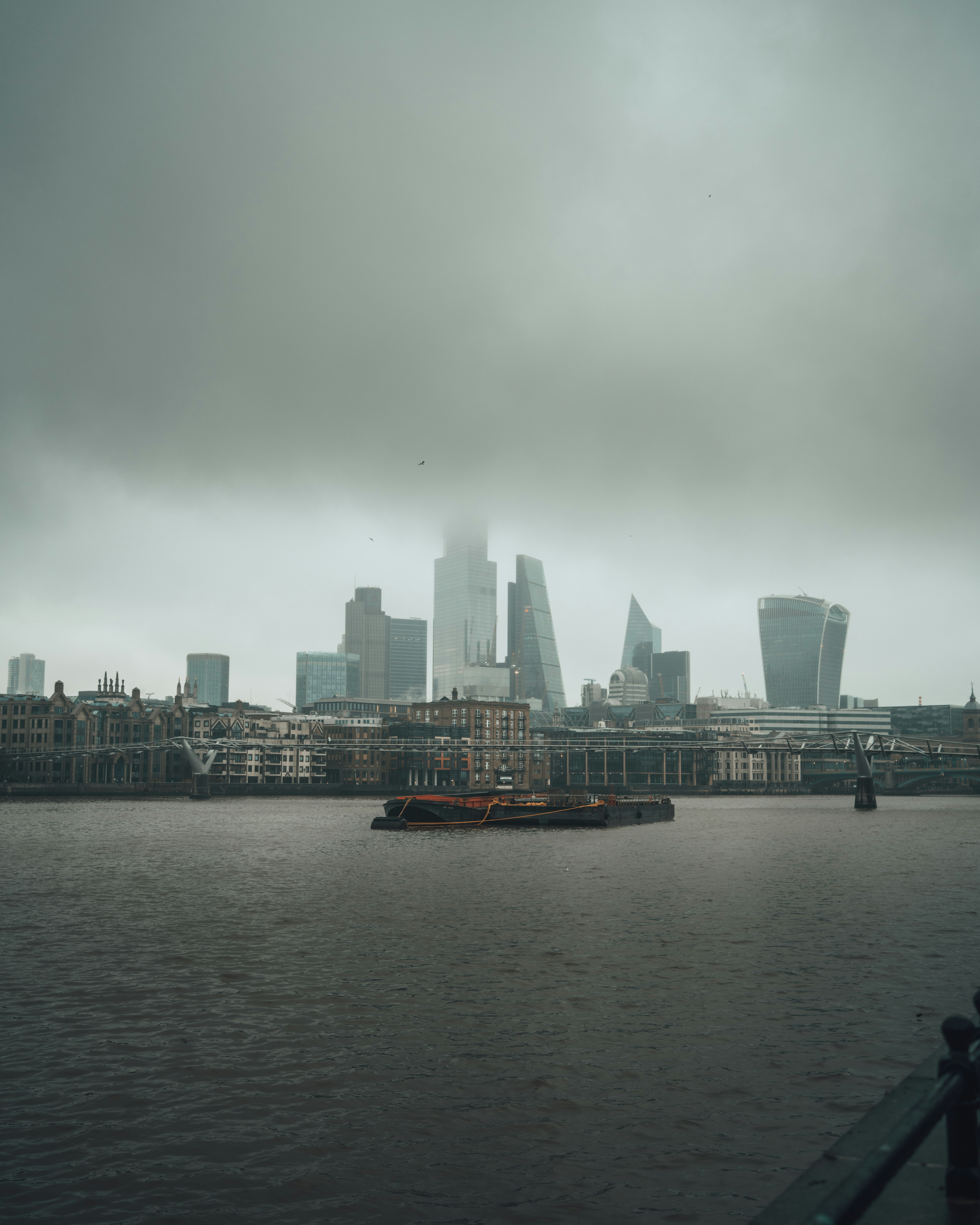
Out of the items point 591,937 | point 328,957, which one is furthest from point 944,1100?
point 591,937

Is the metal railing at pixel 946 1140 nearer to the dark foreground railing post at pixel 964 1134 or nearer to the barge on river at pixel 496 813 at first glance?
the dark foreground railing post at pixel 964 1134

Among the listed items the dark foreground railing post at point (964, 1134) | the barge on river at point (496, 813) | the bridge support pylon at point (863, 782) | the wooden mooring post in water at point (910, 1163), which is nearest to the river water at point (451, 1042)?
the wooden mooring post in water at point (910, 1163)

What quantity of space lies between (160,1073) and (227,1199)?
609cm

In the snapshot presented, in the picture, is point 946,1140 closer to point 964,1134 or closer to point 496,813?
point 964,1134

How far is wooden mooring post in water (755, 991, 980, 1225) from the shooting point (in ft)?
18.0

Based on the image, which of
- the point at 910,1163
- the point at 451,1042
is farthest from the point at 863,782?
the point at 910,1163

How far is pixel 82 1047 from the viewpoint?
69.5ft

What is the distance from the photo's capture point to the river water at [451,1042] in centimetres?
1442

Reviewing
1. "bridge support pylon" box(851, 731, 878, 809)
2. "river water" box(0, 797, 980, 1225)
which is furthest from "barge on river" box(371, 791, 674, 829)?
"river water" box(0, 797, 980, 1225)

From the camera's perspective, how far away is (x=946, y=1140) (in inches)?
327

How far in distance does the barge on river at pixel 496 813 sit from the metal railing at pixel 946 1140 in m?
106

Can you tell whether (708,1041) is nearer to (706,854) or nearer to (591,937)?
(591,937)

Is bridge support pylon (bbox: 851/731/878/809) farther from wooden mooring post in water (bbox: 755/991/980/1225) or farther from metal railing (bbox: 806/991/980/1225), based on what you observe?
metal railing (bbox: 806/991/980/1225)

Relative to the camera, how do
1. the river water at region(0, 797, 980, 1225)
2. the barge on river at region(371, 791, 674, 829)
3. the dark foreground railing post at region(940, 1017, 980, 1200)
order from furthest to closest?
the barge on river at region(371, 791, 674, 829)
the river water at region(0, 797, 980, 1225)
the dark foreground railing post at region(940, 1017, 980, 1200)
